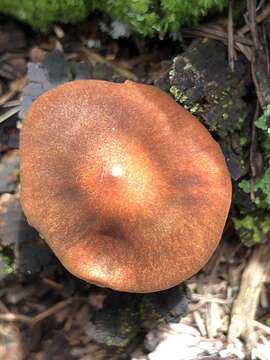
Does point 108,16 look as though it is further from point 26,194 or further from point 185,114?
point 26,194

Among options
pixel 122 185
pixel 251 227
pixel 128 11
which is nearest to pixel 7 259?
pixel 122 185

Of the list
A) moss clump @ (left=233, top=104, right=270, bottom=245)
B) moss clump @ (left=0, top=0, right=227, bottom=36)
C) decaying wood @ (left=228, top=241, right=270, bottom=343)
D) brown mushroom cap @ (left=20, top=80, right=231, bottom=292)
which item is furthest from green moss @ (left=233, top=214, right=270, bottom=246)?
moss clump @ (left=0, top=0, right=227, bottom=36)

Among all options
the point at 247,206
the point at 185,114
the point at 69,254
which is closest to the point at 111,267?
the point at 69,254

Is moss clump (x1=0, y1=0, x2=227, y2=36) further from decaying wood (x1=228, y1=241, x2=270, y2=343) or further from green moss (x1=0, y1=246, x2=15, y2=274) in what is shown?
decaying wood (x1=228, y1=241, x2=270, y2=343)

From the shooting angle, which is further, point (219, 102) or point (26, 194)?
point (219, 102)

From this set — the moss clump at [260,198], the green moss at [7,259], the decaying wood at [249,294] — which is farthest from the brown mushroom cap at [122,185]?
the decaying wood at [249,294]

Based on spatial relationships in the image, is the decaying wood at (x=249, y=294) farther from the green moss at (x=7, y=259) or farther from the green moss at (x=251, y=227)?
the green moss at (x=7, y=259)
